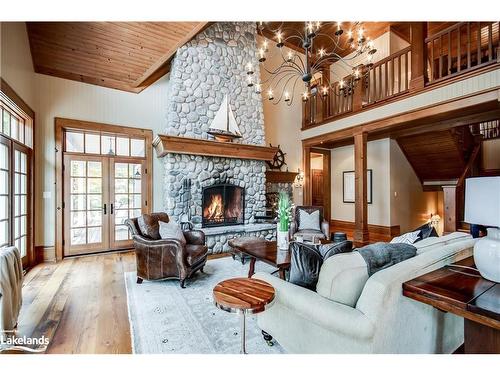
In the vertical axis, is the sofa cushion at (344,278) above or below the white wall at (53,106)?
below

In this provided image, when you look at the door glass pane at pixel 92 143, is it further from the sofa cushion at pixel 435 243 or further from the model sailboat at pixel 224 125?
the sofa cushion at pixel 435 243

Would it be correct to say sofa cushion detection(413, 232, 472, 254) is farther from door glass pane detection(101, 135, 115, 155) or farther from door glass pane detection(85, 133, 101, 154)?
door glass pane detection(85, 133, 101, 154)

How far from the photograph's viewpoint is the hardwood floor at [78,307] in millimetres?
2096

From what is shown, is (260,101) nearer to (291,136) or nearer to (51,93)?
(291,136)

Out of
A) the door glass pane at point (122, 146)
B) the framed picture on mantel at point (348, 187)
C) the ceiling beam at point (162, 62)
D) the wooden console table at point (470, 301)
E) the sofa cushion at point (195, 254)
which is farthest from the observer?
the framed picture on mantel at point (348, 187)

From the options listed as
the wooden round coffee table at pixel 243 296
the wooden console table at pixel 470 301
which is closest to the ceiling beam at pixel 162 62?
the wooden round coffee table at pixel 243 296

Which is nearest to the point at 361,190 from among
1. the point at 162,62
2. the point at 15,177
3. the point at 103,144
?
the point at 162,62

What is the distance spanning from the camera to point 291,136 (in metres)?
7.29

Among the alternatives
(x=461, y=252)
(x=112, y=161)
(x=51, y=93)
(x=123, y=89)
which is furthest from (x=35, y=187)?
(x=461, y=252)

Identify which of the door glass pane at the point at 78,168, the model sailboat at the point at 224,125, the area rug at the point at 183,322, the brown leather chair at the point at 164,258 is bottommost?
the area rug at the point at 183,322

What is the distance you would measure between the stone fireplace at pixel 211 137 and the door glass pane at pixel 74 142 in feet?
5.19

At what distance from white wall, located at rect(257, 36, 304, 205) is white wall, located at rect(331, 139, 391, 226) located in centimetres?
144

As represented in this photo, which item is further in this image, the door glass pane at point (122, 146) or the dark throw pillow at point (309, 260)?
the door glass pane at point (122, 146)

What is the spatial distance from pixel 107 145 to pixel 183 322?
4.07m
